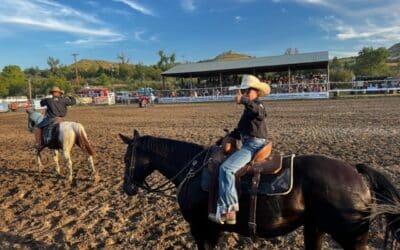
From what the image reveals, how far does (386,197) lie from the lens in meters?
3.44

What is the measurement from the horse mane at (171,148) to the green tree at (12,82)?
8407 centimetres

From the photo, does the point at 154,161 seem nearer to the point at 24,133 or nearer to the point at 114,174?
the point at 114,174

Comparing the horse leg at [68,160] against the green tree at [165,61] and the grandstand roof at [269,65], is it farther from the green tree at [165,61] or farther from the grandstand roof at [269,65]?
the green tree at [165,61]

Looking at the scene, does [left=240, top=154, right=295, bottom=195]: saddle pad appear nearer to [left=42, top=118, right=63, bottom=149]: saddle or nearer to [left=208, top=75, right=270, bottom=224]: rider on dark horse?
[left=208, top=75, right=270, bottom=224]: rider on dark horse

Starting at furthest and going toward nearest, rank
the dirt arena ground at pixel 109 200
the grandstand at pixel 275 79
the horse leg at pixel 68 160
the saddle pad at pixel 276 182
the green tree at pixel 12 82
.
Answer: the green tree at pixel 12 82 < the grandstand at pixel 275 79 < the horse leg at pixel 68 160 < the dirt arena ground at pixel 109 200 < the saddle pad at pixel 276 182

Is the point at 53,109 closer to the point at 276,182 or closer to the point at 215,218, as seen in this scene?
the point at 215,218

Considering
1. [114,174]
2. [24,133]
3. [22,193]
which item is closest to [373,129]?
[114,174]

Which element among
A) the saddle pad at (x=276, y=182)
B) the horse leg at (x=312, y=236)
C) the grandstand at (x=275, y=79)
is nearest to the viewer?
the saddle pad at (x=276, y=182)

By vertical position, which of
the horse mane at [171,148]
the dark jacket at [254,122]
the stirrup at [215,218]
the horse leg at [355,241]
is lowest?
the horse leg at [355,241]

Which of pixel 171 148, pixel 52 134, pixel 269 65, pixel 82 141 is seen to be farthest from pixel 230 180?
pixel 269 65

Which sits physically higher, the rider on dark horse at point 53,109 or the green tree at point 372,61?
the green tree at point 372,61

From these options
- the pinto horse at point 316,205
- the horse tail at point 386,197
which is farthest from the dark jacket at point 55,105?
the horse tail at point 386,197

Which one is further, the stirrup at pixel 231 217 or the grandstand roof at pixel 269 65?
the grandstand roof at pixel 269 65

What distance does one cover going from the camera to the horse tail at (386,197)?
3.34 m
